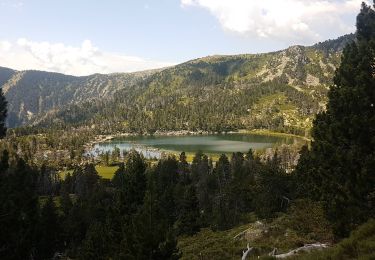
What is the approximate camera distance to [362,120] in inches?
1080

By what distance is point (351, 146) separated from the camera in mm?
28078

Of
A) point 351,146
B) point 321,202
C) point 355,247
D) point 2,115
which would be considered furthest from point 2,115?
point 355,247

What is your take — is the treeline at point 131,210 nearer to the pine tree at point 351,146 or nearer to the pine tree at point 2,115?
the pine tree at point 2,115

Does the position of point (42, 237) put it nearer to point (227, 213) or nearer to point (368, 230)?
point (227, 213)

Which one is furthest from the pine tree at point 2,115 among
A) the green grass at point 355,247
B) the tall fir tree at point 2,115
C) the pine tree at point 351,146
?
the green grass at point 355,247

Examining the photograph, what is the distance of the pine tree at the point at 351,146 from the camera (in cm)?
2697

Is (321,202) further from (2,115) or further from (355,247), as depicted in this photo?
(2,115)

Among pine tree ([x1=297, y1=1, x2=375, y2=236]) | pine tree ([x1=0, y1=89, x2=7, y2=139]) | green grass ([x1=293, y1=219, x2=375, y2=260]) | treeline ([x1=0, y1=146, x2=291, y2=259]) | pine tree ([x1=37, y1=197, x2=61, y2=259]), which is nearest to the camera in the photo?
green grass ([x1=293, y1=219, x2=375, y2=260])

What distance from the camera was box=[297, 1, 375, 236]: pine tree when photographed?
26969 millimetres

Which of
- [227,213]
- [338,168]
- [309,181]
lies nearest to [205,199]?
[227,213]

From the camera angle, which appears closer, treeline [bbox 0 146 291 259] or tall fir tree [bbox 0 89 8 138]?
treeline [bbox 0 146 291 259]

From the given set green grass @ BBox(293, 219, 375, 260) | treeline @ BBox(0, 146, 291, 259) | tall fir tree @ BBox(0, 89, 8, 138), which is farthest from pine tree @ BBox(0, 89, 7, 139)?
green grass @ BBox(293, 219, 375, 260)

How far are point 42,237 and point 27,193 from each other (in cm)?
1351

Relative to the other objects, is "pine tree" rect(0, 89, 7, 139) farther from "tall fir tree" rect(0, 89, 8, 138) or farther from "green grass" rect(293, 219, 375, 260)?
"green grass" rect(293, 219, 375, 260)
